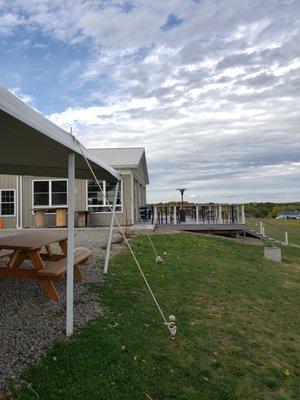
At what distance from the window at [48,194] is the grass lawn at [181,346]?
10978 millimetres

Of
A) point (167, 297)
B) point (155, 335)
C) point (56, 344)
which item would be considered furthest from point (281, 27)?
point (56, 344)

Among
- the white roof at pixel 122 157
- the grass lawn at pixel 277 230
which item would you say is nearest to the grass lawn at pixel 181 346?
the white roof at pixel 122 157

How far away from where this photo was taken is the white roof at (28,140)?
280cm

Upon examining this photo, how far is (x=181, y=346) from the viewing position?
4.51 metres

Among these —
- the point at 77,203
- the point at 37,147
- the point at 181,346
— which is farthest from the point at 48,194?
the point at 181,346

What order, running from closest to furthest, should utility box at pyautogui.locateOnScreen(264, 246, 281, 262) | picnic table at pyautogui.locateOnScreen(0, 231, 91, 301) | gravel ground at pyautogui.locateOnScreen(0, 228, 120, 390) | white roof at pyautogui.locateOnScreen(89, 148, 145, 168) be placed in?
gravel ground at pyautogui.locateOnScreen(0, 228, 120, 390) < picnic table at pyautogui.locateOnScreen(0, 231, 91, 301) < utility box at pyautogui.locateOnScreen(264, 246, 281, 262) < white roof at pyautogui.locateOnScreen(89, 148, 145, 168)

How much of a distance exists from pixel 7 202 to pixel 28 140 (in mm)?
15681

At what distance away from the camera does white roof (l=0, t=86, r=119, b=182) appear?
2.80 m

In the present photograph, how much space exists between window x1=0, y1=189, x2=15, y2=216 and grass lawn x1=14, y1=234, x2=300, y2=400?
11.8 m

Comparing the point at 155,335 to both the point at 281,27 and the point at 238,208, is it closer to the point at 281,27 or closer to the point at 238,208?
the point at 281,27

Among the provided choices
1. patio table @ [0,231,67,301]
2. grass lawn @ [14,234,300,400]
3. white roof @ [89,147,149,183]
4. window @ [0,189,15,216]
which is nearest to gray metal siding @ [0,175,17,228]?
window @ [0,189,15,216]

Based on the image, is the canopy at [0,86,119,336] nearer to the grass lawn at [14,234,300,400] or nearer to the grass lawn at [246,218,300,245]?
the grass lawn at [14,234,300,400]

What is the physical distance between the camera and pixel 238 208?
1822cm

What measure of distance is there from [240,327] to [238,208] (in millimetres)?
13097
